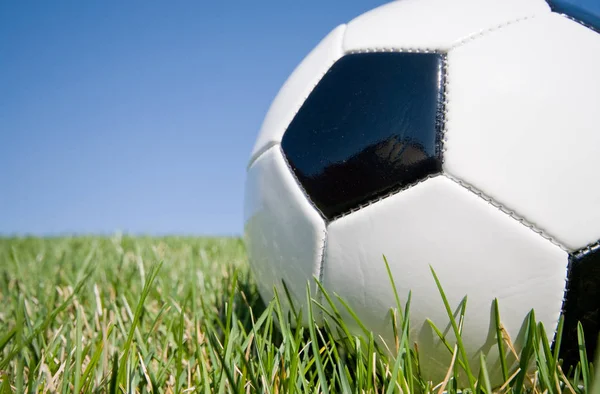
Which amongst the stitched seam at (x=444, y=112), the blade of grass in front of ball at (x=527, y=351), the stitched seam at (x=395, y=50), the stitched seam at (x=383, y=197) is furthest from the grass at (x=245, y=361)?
the stitched seam at (x=395, y=50)

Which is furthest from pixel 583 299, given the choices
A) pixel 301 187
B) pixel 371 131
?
pixel 301 187

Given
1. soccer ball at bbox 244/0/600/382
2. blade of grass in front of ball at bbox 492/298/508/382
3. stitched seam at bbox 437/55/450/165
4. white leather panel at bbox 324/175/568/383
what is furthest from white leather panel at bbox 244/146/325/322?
blade of grass in front of ball at bbox 492/298/508/382

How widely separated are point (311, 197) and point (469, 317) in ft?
1.82

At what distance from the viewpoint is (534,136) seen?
1.18 m

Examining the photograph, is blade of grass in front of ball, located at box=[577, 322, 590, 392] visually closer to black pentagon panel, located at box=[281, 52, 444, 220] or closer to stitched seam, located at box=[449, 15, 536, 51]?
black pentagon panel, located at box=[281, 52, 444, 220]

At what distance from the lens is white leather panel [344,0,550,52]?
1345 millimetres

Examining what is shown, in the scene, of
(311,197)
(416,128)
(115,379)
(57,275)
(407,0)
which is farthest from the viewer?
(57,275)

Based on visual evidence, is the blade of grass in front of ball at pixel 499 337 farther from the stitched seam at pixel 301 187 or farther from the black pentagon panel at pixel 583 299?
the stitched seam at pixel 301 187

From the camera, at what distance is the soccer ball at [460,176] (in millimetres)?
1180

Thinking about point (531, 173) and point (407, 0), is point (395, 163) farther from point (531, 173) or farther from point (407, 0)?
point (407, 0)

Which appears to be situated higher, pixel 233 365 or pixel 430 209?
pixel 430 209

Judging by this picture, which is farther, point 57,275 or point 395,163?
point 57,275

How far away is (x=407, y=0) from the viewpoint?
1.61m

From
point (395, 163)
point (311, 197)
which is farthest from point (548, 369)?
point (311, 197)
